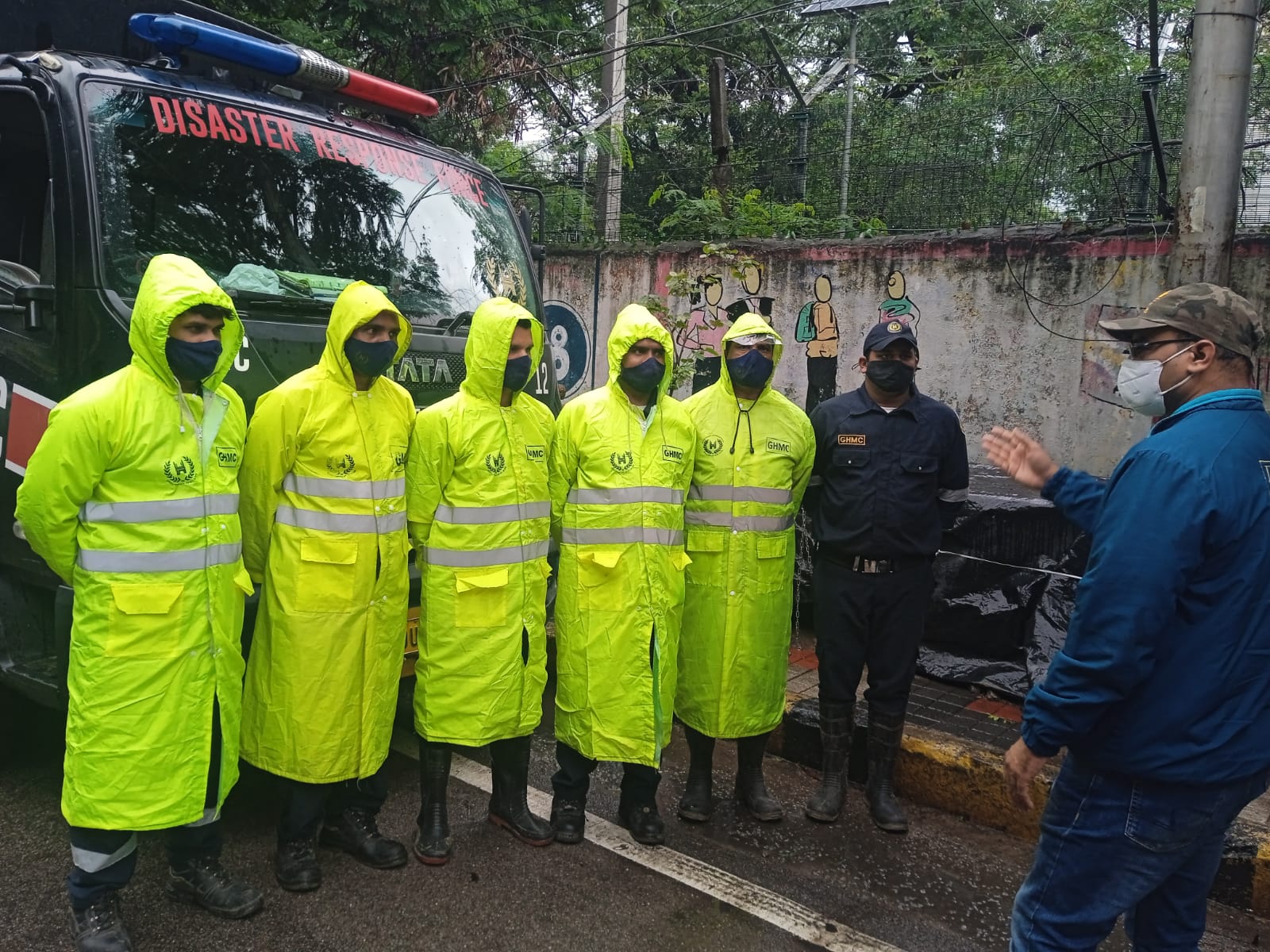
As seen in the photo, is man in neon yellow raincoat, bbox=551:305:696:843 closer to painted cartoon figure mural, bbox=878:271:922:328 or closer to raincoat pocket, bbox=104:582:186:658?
raincoat pocket, bbox=104:582:186:658

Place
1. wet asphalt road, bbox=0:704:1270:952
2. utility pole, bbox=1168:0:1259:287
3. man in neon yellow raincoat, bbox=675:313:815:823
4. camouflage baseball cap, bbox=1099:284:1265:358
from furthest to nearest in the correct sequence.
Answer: utility pole, bbox=1168:0:1259:287, man in neon yellow raincoat, bbox=675:313:815:823, wet asphalt road, bbox=0:704:1270:952, camouflage baseball cap, bbox=1099:284:1265:358

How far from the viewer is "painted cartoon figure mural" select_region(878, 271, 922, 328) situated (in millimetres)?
8117

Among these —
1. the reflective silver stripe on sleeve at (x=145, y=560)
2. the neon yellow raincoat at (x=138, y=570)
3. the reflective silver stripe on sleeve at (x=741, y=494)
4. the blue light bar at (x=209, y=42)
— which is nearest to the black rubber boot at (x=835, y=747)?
the reflective silver stripe on sleeve at (x=741, y=494)

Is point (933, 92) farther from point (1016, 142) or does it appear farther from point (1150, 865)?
point (1150, 865)

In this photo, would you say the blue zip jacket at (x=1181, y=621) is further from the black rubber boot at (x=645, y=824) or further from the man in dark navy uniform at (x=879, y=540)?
the black rubber boot at (x=645, y=824)

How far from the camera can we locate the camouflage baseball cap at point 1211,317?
7.21 ft

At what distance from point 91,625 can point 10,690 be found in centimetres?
177

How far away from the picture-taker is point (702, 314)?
9.43m

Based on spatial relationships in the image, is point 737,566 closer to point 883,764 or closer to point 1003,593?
point 883,764

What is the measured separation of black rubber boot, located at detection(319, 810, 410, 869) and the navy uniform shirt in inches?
78.4

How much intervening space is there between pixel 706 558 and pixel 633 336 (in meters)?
0.90

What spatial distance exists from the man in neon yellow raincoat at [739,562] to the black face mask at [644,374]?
0.35 metres

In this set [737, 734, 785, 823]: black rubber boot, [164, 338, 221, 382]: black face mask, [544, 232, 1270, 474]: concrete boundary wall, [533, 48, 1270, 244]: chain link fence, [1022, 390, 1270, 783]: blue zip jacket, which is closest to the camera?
[1022, 390, 1270, 783]: blue zip jacket

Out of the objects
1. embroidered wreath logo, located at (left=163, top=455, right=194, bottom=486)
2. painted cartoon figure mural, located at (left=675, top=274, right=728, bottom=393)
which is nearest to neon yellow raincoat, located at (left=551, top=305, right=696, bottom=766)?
embroidered wreath logo, located at (left=163, top=455, right=194, bottom=486)
